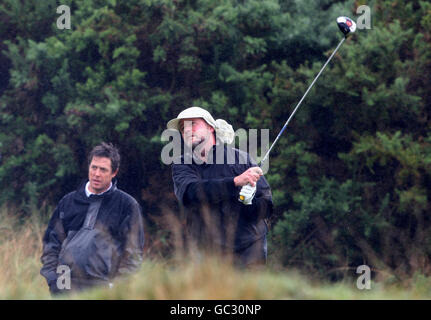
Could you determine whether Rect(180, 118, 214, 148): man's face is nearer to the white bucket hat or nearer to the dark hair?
the white bucket hat

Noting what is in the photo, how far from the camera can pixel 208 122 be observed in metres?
5.71

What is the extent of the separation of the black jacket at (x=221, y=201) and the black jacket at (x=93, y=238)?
20.8 inches

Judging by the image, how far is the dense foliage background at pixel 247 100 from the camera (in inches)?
400

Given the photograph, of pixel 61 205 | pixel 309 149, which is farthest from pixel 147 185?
pixel 61 205

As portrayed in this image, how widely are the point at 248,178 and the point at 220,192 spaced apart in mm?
227

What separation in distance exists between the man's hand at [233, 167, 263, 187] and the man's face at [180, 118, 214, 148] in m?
0.53

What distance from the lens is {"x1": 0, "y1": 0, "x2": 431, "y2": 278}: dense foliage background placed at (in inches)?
400

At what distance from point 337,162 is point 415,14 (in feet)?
8.03

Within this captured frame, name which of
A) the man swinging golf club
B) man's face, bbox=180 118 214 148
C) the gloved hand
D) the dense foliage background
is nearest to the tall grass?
the man swinging golf club

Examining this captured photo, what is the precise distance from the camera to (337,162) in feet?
35.8

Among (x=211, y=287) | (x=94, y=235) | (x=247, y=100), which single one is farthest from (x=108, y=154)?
(x=247, y=100)

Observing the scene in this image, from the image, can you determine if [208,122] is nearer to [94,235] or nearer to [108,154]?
[108,154]
